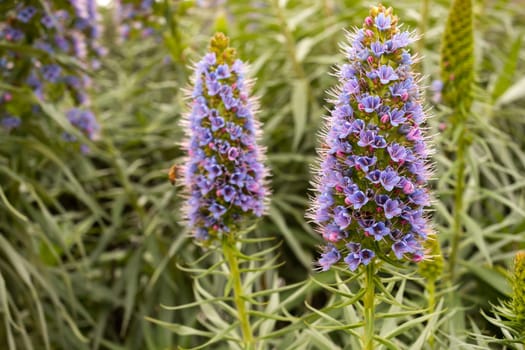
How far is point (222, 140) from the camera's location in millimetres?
1731

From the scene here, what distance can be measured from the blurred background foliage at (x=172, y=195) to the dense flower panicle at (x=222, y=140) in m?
0.73

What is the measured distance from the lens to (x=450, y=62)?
2199mm

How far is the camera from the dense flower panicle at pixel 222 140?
1.73 metres

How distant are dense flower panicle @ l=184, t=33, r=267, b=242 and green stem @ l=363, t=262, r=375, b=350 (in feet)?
1.36

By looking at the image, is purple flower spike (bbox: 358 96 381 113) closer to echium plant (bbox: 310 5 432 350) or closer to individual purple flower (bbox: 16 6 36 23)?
echium plant (bbox: 310 5 432 350)

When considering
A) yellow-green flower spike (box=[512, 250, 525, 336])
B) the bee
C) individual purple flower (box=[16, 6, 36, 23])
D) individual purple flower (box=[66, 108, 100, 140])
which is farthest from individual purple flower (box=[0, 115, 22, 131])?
yellow-green flower spike (box=[512, 250, 525, 336])

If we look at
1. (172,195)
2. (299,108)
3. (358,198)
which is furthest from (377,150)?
(172,195)

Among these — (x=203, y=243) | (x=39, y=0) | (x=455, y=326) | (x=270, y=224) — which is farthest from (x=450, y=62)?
(x=39, y=0)

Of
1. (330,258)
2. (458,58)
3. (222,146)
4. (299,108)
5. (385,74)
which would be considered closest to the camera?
(385,74)

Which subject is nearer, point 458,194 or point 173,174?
point 173,174

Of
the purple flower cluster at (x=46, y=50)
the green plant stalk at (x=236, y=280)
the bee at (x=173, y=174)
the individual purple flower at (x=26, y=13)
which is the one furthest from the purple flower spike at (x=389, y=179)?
the individual purple flower at (x=26, y=13)

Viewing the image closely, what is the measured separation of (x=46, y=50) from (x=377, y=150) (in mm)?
1871

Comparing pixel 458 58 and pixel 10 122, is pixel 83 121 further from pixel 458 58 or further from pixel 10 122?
pixel 458 58

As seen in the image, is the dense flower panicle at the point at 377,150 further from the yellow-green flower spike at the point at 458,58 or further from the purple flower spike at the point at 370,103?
the yellow-green flower spike at the point at 458,58
